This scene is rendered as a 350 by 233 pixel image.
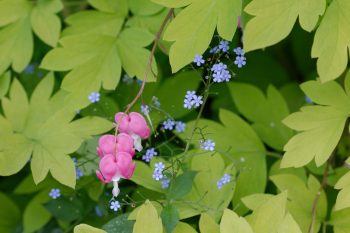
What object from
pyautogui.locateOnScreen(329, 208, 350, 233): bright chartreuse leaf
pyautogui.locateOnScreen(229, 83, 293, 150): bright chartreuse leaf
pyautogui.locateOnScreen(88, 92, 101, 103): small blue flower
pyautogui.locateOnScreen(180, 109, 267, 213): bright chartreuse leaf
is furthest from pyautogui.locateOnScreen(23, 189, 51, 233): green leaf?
pyautogui.locateOnScreen(329, 208, 350, 233): bright chartreuse leaf

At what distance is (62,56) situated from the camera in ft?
6.25

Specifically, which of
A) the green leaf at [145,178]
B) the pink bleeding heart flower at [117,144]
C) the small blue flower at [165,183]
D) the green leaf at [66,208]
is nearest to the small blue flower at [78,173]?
the green leaf at [66,208]

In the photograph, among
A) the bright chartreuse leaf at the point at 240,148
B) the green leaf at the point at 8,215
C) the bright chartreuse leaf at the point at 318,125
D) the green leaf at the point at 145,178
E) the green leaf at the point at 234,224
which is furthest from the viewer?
the green leaf at the point at 8,215

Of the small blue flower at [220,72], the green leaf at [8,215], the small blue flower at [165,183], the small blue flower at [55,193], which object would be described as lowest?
the green leaf at [8,215]

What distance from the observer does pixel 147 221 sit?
1490 millimetres

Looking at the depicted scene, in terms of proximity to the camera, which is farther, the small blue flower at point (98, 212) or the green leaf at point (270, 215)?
the small blue flower at point (98, 212)

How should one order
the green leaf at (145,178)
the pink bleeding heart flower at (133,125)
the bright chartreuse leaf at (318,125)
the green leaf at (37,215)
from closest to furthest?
the pink bleeding heart flower at (133,125)
the bright chartreuse leaf at (318,125)
the green leaf at (145,178)
the green leaf at (37,215)

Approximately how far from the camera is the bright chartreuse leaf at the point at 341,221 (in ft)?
5.76

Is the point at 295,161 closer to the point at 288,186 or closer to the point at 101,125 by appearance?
the point at 288,186

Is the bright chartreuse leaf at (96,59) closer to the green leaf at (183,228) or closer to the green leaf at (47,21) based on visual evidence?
the green leaf at (47,21)

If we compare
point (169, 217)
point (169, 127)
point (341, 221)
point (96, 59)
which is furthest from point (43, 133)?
point (341, 221)

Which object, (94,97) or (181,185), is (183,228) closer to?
(181,185)

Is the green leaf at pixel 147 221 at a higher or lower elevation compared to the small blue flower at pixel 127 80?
higher

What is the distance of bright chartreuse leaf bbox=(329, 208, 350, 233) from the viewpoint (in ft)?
5.76
